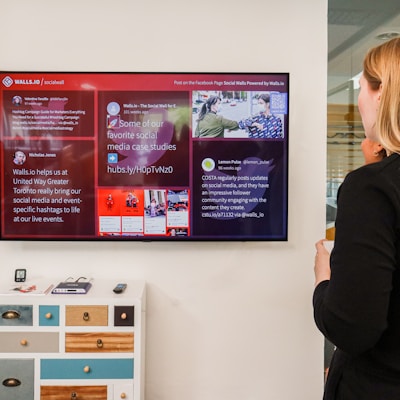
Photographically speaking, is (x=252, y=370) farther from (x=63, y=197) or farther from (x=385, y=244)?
(x=385, y=244)

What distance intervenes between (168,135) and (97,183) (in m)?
0.46

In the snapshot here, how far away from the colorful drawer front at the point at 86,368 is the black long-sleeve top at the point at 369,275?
1.48m

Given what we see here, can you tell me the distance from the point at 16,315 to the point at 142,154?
40.3 inches

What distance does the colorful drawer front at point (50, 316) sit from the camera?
212cm

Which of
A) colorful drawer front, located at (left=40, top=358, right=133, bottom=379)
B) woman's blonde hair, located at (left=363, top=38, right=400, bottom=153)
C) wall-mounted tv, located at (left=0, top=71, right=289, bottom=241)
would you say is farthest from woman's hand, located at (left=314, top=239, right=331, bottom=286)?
colorful drawer front, located at (left=40, top=358, right=133, bottom=379)

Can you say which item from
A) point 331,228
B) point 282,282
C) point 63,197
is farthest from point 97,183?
point 331,228

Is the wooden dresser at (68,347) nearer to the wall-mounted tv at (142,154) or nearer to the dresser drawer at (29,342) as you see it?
the dresser drawer at (29,342)

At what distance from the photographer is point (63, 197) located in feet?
7.69

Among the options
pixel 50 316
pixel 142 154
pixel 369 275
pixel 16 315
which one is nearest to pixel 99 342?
pixel 50 316

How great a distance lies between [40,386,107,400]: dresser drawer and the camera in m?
2.13

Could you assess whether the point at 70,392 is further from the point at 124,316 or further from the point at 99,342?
the point at 124,316

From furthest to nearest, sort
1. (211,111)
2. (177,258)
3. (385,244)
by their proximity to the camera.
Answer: (177,258), (211,111), (385,244)

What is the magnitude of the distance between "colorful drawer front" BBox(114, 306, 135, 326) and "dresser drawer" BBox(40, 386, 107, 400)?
0.34 m

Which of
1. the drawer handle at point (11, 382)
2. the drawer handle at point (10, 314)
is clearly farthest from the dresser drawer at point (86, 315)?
the drawer handle at point (11, 382)
